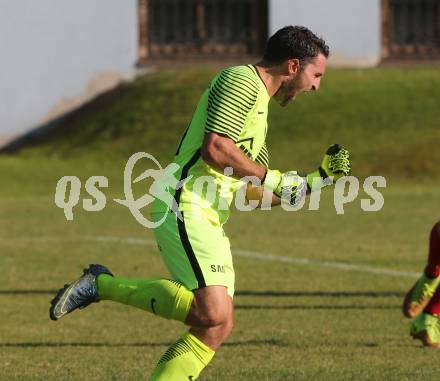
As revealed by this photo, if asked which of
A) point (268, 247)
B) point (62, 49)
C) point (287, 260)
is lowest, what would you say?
point (62, 49)

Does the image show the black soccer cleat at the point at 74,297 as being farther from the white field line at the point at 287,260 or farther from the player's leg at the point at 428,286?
the white field line at the point at 287,260

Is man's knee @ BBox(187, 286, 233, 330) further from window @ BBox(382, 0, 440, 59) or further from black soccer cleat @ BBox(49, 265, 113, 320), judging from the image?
window @ BBox(382, 0, 440, 59)

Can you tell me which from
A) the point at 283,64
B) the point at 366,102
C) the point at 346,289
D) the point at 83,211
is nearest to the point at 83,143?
the point at 366,102

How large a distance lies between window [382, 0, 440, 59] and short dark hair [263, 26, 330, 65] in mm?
33631

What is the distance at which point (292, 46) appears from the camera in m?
7.82

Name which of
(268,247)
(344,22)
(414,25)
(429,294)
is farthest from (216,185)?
(414,25)

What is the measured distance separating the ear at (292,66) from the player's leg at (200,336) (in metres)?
1.24

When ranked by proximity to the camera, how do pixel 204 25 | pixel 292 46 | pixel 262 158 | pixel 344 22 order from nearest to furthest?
pixel 292 46, pixel 262 158, pixel 204 25, pixel 344 22

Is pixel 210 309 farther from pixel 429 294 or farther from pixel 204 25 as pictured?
pixel 204 25

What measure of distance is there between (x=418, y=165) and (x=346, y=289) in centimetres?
1800

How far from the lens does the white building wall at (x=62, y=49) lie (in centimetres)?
4062

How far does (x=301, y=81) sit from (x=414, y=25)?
A: 111 feet

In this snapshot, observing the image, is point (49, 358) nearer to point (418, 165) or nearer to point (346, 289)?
point (346, 289)

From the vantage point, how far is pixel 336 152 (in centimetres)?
783
